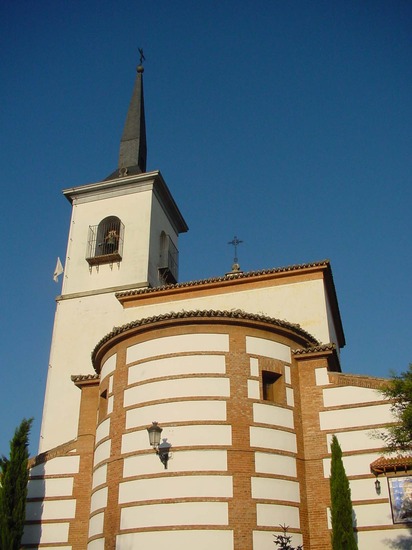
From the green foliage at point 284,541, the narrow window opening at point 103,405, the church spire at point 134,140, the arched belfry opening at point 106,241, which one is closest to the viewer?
the green foliage at point 284,541

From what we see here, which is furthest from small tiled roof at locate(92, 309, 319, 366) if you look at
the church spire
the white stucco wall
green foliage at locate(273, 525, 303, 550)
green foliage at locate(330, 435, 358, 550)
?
the church spire

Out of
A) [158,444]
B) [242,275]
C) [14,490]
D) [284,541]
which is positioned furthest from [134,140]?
[284,541]

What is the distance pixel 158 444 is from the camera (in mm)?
15633

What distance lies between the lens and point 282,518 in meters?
15.4

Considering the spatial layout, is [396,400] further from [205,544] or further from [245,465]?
[205,544]

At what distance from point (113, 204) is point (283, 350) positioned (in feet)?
58.8

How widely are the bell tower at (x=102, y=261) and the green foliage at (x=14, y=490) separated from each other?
828cm

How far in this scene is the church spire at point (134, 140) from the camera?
3656cm

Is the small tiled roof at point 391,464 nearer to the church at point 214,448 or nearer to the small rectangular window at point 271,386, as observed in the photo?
the church at point 214,448

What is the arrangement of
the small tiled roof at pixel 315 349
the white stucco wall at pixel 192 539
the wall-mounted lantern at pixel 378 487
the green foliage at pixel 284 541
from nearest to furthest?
the green foliage at pixel 284 541, the white stucco wall at pixel 192 539, the wall-mounted lantern at pixel 378 487, the small tiled roof at pixel 315 349

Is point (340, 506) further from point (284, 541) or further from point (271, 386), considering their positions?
point (271, 386)

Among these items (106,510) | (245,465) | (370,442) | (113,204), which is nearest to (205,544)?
(245,465)

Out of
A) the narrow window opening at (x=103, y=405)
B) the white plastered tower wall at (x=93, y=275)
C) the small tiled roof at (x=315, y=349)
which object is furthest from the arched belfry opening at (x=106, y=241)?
the small tiled roof at (x=315, y=349)

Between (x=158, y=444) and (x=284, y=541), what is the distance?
369 cm
